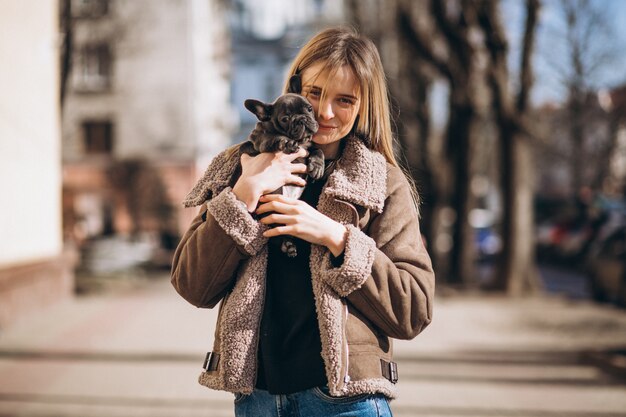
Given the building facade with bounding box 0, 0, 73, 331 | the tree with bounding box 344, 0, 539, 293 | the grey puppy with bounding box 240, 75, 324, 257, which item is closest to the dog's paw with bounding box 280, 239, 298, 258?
the grey puppy with bounding box 240, 75, 324, 257

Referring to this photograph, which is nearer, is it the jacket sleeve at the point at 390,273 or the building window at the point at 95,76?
the jacket sleeve at the point at 390,273

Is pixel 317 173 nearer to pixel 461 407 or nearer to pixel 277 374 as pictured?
pixel 277 374

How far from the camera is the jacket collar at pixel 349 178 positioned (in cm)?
201

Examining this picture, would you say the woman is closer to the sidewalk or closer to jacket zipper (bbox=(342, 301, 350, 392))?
jacket zipper (bbox=(342, 301, 350, 392))

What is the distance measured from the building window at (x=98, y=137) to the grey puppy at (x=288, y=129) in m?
35.2

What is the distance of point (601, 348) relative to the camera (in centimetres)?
914

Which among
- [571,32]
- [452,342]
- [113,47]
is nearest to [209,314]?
[452,342]

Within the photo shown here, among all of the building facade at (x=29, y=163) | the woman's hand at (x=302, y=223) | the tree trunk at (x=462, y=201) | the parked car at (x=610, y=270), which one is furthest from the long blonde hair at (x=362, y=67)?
the tree trunk at (x=462, y=201)

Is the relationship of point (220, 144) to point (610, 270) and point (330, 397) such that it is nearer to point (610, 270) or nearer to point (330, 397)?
point (610, 270)

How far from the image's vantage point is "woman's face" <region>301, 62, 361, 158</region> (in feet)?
6.63

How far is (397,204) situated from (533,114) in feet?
45.1

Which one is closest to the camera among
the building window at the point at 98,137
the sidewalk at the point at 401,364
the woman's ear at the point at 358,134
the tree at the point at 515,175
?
the woman's ear at the point at 358,134

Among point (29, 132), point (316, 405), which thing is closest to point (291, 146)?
point (316, 405)

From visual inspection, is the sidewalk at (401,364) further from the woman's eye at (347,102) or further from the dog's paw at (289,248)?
the woman's eye at (347,102)
